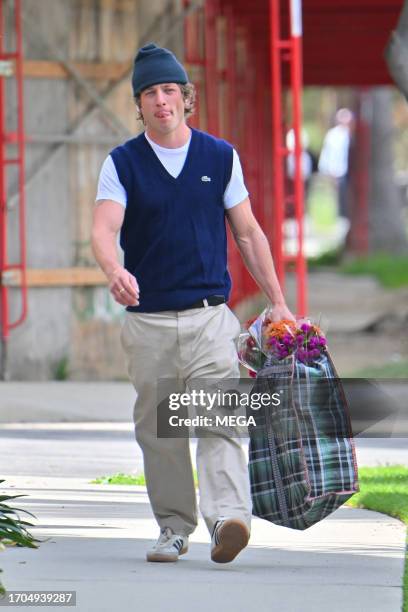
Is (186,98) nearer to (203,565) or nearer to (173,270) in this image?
(173,270)

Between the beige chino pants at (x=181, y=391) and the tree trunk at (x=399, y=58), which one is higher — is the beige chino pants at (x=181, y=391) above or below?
below

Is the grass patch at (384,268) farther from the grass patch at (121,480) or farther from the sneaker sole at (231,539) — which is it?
the sneaker sole at (231,539)

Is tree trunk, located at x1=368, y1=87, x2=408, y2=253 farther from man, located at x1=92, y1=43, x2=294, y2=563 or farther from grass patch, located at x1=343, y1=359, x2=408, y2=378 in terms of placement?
man, located at x1=92, y1=43, x2=294, y2=563

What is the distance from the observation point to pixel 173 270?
5770 millimetres

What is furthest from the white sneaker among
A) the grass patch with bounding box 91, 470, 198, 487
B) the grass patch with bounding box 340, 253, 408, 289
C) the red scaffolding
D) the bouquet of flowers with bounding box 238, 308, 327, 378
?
the grass patch with bounding box 340, 253, 408, 289

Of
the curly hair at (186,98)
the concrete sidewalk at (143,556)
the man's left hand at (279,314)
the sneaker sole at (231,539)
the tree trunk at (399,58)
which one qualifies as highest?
the tree trunk at (399,58)

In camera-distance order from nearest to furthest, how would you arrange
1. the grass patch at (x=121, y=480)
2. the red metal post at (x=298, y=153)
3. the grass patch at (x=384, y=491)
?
1. the grass patch at (x=384, y=491)
2. the grass patch at (x=121, y=480)
3. the red metal post at (x=298, y=153)

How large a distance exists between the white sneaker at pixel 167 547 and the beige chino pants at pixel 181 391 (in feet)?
0.09

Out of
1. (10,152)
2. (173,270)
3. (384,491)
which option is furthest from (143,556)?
(10,152)

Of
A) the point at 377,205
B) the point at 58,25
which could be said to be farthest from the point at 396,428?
the point at 377,205

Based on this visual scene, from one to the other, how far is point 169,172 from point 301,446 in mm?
1127

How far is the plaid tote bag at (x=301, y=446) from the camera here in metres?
5.78

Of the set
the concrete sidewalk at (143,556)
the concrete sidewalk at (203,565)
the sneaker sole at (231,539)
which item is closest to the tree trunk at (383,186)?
the concrete sidewalk at (143,556)

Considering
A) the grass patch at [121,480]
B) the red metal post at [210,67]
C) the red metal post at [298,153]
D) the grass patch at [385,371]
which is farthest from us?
the red metal post at [210,67]
